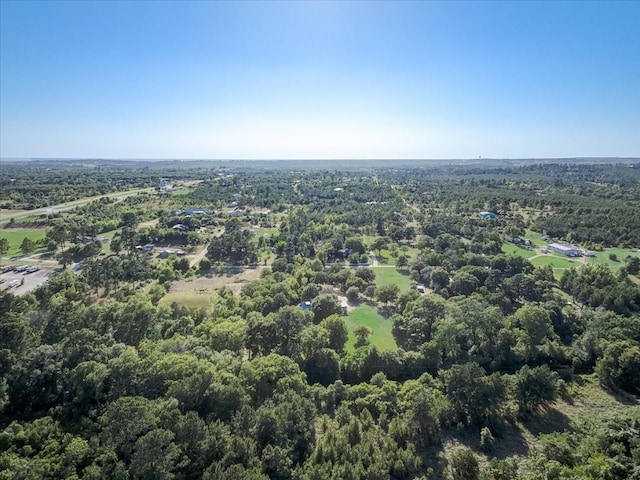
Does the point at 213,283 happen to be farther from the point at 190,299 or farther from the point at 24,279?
the point at 24,279

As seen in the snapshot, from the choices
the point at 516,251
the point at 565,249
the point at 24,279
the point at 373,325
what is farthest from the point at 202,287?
the point at 565,249

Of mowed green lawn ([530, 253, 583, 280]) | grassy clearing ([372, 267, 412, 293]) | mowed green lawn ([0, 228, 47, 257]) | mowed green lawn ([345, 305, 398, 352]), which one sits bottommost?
mowed green lawn ([345, 305, 398, 352])

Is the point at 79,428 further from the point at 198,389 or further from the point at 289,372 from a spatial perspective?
the point at 289,372

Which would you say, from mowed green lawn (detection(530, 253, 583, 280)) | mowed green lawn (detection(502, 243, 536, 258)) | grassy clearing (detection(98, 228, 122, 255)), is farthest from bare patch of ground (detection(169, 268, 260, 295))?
mowed green lawn (detection(530, 253, 583, 280))

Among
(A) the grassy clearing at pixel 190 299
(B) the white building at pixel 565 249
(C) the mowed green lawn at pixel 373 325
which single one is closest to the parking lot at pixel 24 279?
(A) the grassy clearing at pixel 190 299

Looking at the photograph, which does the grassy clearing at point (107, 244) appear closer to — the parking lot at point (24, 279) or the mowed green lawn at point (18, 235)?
the parking lot at point (24, 279)

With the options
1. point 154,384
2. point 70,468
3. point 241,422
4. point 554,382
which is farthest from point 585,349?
point 70,468

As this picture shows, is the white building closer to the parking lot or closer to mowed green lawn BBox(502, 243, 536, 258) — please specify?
mowed green lawn BBox(502, 243, 536, 258)
